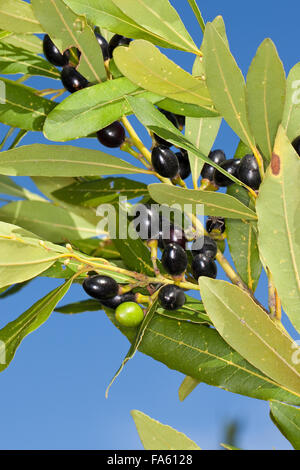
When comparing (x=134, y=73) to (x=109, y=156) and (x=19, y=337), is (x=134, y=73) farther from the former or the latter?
(x=19, y=337)

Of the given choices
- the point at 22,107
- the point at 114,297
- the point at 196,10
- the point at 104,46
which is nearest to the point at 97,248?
the point at 114,297

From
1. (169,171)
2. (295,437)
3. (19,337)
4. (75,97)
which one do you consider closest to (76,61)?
(75,97)

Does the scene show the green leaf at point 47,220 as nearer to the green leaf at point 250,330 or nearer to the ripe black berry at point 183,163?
the ripe black berry at point 183,163

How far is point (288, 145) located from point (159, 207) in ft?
1.29

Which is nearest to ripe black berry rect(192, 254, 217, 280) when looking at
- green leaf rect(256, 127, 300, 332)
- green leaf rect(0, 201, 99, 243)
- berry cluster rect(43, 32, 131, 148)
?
green leaf rect(256, 127, 300, 332)

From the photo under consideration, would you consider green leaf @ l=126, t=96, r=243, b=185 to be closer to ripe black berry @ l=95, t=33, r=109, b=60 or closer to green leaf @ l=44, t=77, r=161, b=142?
green leaf @ l=44, t=77, r=161, b=142

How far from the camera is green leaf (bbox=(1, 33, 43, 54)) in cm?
144

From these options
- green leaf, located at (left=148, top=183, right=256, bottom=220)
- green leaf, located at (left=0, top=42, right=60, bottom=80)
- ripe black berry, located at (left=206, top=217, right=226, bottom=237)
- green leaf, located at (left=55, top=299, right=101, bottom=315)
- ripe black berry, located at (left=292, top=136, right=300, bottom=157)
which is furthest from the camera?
green leaf, located at (left=55, top=299, right=101, bottom=315)

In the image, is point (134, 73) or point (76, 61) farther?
point (76, 61)

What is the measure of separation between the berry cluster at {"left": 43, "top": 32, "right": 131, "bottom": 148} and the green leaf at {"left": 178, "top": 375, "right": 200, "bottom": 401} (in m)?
0.57

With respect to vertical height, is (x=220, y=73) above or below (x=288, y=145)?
above

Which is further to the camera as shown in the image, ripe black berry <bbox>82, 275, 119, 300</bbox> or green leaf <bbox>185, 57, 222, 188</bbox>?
green leaf <bbox>185, 57, 222, 188</bbox>

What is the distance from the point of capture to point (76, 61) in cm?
128

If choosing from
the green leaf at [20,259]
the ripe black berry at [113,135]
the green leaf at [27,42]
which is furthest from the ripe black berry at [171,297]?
the green leaf at [27,42]
